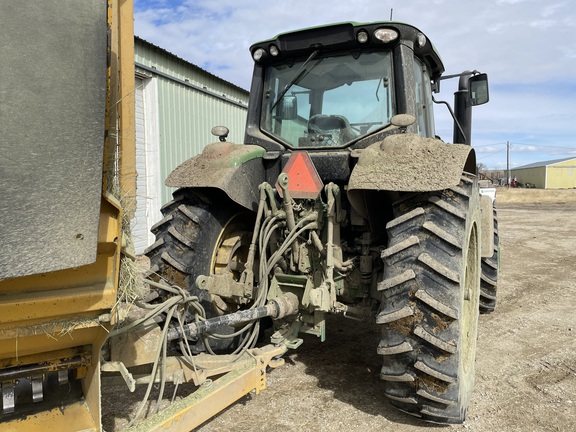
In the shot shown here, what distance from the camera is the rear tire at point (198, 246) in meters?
3.16

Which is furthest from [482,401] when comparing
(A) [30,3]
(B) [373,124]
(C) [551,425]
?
(A) [30,3]

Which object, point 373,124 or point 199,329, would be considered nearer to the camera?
point 199,329

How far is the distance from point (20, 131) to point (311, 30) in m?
2.59

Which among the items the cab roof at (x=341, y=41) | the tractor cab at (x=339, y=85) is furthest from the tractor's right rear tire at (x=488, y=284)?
the cab roof at (x=341, y=41)

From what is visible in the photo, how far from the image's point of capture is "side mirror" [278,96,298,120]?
3.85 metres

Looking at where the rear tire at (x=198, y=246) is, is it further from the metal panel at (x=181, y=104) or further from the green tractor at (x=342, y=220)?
the metal panel at (x=181, y=104)

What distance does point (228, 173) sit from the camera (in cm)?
321

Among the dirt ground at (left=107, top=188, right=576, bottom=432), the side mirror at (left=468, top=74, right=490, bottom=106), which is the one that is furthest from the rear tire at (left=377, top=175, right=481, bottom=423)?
the side mirror at (left=468, top=74, right=490, bottom=106)

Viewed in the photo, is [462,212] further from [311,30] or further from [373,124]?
[311,30]

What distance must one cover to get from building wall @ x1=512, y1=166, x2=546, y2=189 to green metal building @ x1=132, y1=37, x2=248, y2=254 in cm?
4835

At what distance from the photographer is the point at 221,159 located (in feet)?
11.0

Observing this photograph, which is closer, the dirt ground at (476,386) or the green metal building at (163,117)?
the dirt ground at (476,386)

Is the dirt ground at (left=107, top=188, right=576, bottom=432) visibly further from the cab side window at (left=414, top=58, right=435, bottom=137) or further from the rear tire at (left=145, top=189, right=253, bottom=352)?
the cab side window at (left=414, top=58, right=435, bottom=137)

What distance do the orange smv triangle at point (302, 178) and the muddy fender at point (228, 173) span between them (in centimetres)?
30
